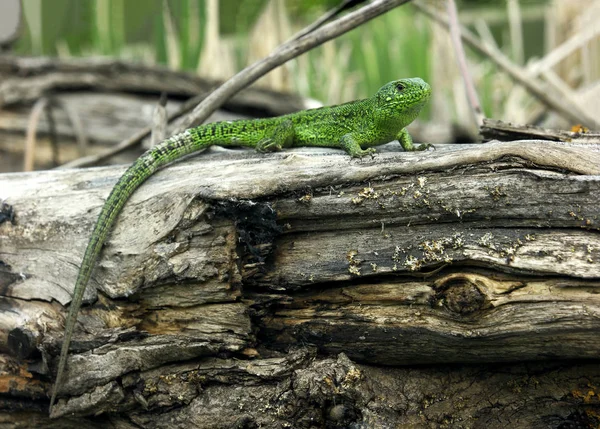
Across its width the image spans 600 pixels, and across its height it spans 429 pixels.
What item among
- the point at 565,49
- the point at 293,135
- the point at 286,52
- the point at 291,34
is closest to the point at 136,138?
the point at 293,135

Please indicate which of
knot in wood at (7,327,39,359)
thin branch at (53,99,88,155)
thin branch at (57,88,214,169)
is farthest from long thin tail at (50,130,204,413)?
thin branch at (53,99,88,155)

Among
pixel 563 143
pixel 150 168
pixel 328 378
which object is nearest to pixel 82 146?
pixel 150 168

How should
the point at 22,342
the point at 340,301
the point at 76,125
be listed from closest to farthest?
the point at 340,301
the point at 22,342
the point at 76,125

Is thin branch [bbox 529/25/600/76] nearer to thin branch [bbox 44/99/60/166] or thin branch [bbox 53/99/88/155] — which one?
thin branch [bbox 53/99/88/155]

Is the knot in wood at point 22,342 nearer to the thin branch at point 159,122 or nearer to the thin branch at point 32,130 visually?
the thin branch at point 159,122

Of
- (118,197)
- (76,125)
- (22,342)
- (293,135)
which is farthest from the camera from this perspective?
(76,125)

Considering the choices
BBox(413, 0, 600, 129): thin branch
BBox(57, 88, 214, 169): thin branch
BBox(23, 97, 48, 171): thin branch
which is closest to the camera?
BBox(57, 88, 214, 169): thin branch

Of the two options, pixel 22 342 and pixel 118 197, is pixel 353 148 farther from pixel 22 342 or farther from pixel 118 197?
pixel 22 342
